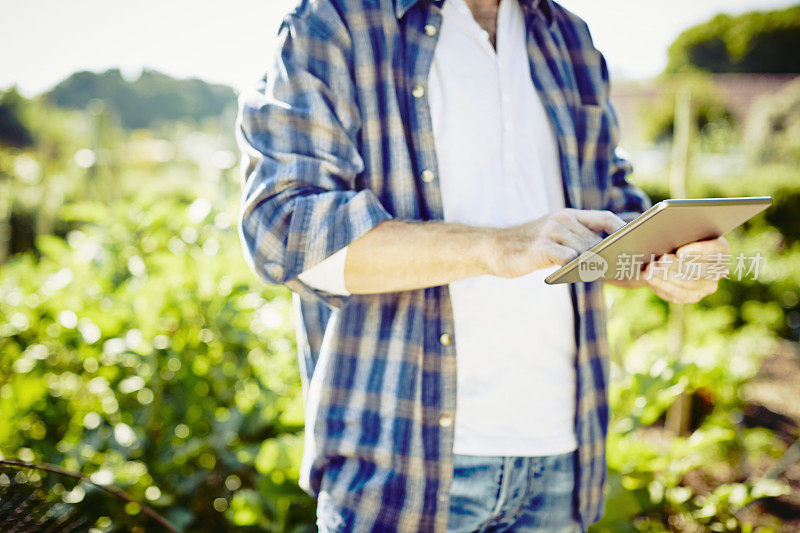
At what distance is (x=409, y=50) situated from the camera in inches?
49.0

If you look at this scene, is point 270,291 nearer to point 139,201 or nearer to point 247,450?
point 139,201

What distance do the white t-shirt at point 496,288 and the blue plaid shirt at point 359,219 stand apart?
6cm

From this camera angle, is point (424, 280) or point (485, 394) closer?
point (424, 280)

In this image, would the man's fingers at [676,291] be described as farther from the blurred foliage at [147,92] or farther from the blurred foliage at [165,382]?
the blurred foliage at [147,92]

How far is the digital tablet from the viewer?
0.81 meters

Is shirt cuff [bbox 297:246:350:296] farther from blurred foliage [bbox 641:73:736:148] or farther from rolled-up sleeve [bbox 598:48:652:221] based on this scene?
blurred foliage [bbox 641:73:736:148]

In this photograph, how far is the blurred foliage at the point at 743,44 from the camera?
3294 cm

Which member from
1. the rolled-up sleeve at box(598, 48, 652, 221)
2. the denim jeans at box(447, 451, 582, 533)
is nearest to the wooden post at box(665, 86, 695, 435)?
the rolled-up sleeve at box(598, 48, 652, 221)

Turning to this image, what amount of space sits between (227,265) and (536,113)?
4.36ft

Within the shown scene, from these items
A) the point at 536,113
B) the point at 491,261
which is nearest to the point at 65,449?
the point at 491,261

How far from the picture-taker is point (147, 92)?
14.5 ft

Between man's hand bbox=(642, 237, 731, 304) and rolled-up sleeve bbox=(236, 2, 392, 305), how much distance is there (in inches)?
20.1

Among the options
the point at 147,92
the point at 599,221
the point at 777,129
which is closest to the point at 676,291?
the point at 599,221

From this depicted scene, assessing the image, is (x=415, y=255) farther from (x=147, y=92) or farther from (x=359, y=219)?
(x=147, y=92)
